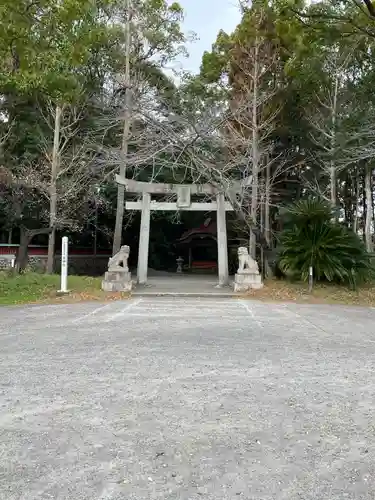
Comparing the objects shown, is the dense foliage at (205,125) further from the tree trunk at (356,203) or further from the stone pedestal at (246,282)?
the stone pedestal at (246,282)

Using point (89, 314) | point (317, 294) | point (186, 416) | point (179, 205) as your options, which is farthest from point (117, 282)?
point (186, 416)

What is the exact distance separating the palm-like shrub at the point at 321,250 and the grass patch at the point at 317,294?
0.30m

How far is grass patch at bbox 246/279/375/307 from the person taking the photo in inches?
433

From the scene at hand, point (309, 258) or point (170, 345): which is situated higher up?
point (309, 258)

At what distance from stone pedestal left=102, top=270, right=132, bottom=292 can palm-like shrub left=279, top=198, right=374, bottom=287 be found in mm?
4487

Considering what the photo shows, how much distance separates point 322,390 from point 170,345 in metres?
2.09

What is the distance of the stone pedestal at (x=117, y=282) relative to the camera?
39.3 feet

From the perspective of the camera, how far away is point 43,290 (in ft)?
37.6

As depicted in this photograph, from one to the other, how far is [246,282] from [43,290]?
5.32 m

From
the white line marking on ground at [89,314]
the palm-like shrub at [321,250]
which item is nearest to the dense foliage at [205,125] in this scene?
the palm-like shrub at [321,250]

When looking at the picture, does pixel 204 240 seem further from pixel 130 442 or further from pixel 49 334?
pixel 130 442

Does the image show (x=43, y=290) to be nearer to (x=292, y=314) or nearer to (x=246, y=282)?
(x=246, y=282)

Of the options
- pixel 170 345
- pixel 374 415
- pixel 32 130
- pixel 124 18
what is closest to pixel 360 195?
pixel 124 18

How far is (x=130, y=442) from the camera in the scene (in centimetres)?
254
